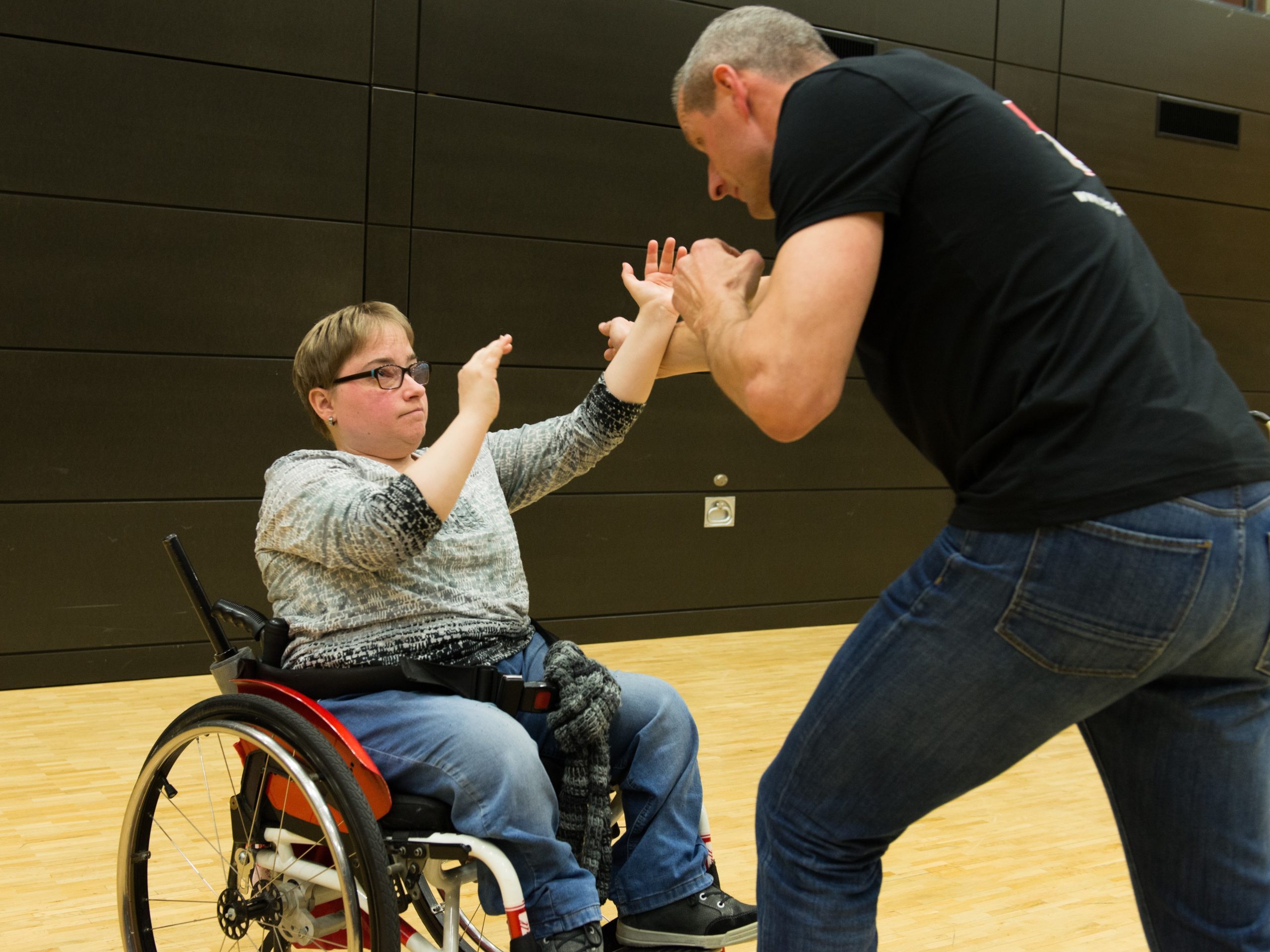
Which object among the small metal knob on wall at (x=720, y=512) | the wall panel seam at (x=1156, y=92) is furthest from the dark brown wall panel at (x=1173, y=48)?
the small metal knob on wall at (x=720, y=512)

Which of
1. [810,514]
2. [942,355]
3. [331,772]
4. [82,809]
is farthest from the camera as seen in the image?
[810,514]

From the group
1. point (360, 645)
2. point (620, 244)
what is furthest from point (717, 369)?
point (620, 244)

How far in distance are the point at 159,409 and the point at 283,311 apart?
45cm

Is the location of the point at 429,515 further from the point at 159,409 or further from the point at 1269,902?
the point at 159,409

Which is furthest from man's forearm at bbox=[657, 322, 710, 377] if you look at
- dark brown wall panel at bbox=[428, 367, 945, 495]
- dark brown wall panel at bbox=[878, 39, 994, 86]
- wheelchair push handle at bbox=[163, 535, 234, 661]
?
dark brown wall panel at bbox=[878, 39, 994, 86]

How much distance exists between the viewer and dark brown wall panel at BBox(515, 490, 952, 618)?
3965 millimetres

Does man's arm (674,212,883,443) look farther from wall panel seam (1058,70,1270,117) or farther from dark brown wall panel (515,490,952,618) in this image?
wall panel seam (1058,70,1270,117)

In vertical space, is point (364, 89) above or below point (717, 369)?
above

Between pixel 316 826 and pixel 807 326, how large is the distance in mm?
807

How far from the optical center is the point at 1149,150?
4812 mm

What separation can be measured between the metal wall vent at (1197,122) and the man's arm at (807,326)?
177 inches

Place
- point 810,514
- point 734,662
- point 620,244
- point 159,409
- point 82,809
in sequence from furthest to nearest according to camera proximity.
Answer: point 810,514 → point 620,244 → point 734,662 → point 159,409 → point 82,809

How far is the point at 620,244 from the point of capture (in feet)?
13.3

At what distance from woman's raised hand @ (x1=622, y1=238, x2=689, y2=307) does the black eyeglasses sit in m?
0.29
